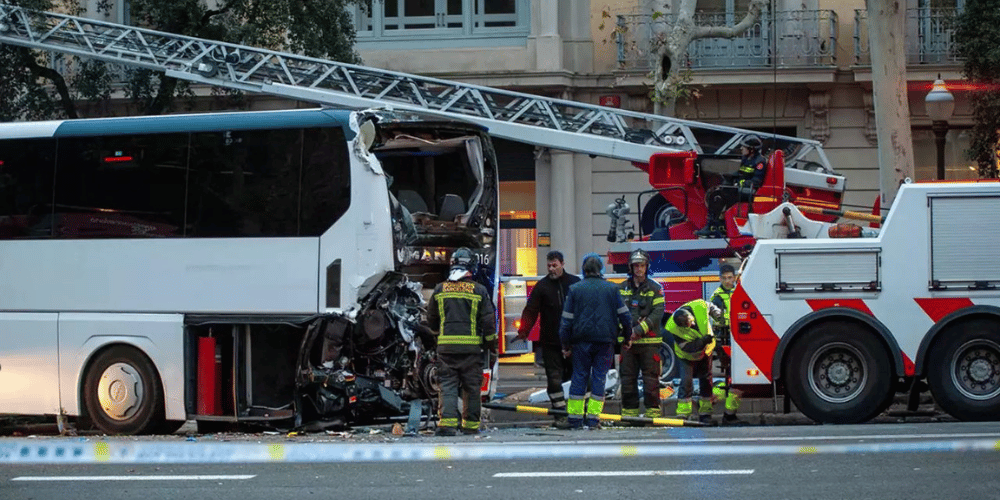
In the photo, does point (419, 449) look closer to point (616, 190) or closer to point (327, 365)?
point (327, 365)

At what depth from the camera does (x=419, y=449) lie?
1075cm

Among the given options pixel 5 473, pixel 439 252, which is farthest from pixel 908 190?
pixel 5 473

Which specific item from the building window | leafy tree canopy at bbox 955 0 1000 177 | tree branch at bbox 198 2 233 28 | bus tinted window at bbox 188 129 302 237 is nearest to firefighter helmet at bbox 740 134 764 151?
bus tinted window at bbox 188 129 302 237

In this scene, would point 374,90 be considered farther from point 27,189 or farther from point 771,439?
point 771,439

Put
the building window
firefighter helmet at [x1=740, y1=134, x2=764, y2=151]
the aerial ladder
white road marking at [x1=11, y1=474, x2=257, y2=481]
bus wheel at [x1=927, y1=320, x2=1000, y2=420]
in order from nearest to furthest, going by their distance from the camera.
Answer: white road marking at [x1=11, y1=474, x2=257, y2=481]
bus wheel at [x1=927, y1=320, x2=1000, y2=420]
firefighter helmet at [x1=740, y1=134, x2=764, y2=151]
the aerial ladder
the building window

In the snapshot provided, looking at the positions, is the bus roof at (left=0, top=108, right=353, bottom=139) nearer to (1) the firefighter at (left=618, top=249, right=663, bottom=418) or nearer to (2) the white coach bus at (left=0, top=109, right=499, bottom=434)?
(2) the white coach bus at (left=0, top=109, right=499, bottom=434)

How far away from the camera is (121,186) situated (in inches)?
523

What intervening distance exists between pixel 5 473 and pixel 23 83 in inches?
530

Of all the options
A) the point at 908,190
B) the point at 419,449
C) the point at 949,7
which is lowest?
the point at 419,449

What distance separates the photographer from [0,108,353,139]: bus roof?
1279 centimetres

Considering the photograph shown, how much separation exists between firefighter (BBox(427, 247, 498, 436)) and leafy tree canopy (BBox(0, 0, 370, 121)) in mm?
9748

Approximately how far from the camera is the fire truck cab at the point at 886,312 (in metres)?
12.5

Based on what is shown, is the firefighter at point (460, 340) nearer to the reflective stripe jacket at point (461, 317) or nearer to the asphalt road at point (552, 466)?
the reflective stripe jacket at point (461, 317)

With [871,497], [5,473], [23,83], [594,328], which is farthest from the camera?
[23,83]
